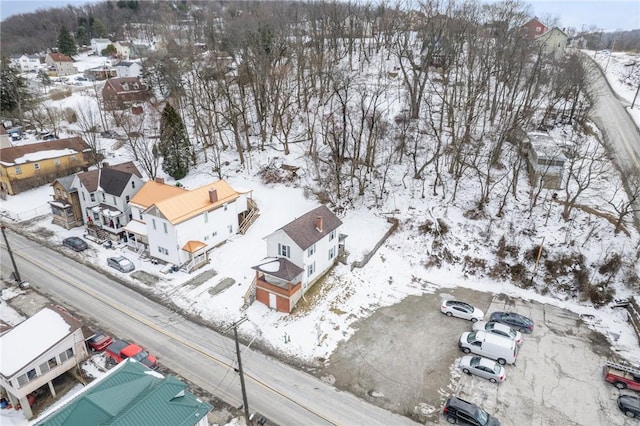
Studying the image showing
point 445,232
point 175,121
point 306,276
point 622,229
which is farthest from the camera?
point 175,121

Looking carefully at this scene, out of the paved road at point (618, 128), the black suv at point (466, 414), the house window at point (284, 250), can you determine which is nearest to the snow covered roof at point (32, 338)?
the house window at point (284, 250)

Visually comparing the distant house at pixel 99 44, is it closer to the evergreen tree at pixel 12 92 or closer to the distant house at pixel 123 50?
the distant house at pixel 123 50

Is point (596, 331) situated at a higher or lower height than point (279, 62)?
lower

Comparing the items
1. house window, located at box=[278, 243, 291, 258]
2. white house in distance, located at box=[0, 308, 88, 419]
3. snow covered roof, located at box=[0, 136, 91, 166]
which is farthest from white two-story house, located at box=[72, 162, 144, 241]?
house window, located at box=[278, 243, 291, 258]

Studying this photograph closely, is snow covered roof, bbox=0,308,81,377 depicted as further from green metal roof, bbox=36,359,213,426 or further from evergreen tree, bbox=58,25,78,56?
evergreen tree, bbox=58,25,78,56

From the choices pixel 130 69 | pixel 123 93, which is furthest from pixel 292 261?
pixel 130 69

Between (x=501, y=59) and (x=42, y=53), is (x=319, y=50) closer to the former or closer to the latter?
(x=501, y=59)

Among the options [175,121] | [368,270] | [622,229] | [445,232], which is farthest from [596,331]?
[175,121]
